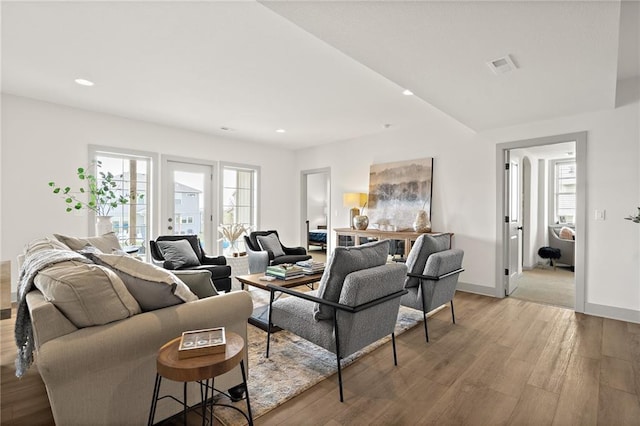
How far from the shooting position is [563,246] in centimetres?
641

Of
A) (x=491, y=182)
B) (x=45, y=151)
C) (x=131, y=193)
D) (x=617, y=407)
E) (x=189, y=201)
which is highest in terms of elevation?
(x=45, y=151)

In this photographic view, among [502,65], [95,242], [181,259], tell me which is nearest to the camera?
[502,65]

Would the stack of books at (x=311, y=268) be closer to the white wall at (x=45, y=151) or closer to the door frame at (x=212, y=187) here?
the door frame at (x=212, y=187)

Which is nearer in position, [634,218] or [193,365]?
[193,365]

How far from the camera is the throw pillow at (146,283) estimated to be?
1683mm

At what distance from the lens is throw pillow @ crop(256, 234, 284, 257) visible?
16.7 ft

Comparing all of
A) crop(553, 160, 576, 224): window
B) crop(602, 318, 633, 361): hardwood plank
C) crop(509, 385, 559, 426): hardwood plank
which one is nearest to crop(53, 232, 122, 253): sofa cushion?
crop(509, 385, 559, 426): hardwood plank

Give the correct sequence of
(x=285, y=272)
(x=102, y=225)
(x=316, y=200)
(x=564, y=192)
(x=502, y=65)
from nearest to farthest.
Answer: (x=502, y=65) < (x=285, y=272) < (x=102, y=225) < (x=564, y=192) < (x=316, y=200)

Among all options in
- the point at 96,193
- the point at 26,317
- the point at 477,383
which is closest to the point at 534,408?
the point at 477,383

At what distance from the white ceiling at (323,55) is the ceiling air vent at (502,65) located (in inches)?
3.1

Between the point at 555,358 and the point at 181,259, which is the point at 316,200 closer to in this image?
the point at 181,259

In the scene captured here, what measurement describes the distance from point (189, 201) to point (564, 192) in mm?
7798

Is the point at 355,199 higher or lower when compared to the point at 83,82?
lower

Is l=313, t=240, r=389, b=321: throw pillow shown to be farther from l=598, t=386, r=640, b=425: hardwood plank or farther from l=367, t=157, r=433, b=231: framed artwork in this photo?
l=367, t=157, r=433, b=231: framed artwork
